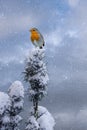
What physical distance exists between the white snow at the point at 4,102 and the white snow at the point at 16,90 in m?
0.29

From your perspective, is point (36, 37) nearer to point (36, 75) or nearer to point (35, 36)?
point (35, 36)

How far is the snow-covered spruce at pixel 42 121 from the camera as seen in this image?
13.8 m

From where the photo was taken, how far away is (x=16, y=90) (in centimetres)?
1439

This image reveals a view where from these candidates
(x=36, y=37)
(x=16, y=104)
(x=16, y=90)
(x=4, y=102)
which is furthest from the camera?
(x=36, y=37)

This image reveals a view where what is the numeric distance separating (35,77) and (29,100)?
1261mm

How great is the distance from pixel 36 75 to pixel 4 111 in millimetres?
2545

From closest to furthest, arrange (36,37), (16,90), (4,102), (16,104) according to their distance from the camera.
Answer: (16,104) → (4,102) → (16,90) → (36,37)

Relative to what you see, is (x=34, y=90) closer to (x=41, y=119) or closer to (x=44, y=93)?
(x=44, y=93)

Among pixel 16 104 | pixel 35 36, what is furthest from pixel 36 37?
pixel 16 104

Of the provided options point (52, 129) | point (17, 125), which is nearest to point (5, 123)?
point (17, 125)

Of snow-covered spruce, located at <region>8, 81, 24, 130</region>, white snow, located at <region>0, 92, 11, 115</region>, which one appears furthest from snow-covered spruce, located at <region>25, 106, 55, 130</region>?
white snow, located at <region>0, 92, 11, 115</region>

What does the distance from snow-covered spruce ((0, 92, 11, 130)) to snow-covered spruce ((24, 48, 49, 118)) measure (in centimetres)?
132

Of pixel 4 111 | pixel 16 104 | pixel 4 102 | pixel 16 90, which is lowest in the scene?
pixel 4 111

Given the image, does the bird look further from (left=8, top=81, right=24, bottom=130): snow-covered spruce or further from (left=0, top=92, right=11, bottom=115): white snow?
(left=0, top=92, right=11, bottom=115): white snow
